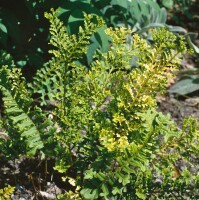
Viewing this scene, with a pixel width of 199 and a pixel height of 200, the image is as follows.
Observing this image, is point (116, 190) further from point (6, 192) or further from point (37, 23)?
point (37, 23)

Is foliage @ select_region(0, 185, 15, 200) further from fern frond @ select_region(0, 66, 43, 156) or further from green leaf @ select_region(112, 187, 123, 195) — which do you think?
green leaf @ select_region(112, 187, 123, 195)

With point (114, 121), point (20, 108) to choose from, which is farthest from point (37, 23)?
point (114, 121)

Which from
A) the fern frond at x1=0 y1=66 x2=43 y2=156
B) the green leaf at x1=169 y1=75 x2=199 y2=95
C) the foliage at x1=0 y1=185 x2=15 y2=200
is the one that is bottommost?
the green leaf at x1=169 y1=75 x2=199 y2=95

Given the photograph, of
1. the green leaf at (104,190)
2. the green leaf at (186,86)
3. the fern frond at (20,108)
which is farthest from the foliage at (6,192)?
the green leaf at (186,86)

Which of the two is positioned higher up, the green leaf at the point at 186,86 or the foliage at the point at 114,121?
the foliage at the point at 114,121

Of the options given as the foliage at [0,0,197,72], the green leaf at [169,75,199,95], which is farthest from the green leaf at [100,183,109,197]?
the green leaf at [169,75,199,95]

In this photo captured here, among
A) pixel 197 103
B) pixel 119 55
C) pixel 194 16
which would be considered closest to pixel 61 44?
pixel 119 55

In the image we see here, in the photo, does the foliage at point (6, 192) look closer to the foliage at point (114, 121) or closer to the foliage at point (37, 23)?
the foliage at point (114, 121)

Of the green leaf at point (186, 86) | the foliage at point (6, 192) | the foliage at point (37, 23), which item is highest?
the foliage at point (37, 23)

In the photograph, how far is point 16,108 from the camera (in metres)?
1.78

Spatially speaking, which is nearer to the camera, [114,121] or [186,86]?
[114,121]

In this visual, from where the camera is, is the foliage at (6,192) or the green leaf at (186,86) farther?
the green leaf at (186,86)

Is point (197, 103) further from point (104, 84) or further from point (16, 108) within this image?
point (16, 108)

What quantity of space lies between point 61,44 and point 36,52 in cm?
100
